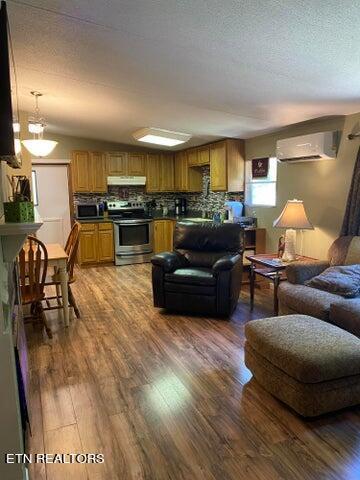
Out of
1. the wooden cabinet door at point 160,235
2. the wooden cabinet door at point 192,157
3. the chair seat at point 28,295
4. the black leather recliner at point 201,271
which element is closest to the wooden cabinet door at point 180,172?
the wooden cabinet door at point 192,157

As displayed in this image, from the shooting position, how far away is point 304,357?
1946mm

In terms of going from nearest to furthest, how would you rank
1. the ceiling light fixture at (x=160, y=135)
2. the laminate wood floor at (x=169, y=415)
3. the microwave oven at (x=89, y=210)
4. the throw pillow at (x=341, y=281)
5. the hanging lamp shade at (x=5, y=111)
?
the hanging lamp shade at (x=5, y=111), the laminate wood floor at (x=169, y=415), the throw pillow at (x=341, y=281), the ceiling light fixture at (x=160, y=135), the microwave oven at (x=89, y=210)

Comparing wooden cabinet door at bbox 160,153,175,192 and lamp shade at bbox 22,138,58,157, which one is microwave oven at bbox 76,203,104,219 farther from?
lamp shade at bbox 22,138,58,157

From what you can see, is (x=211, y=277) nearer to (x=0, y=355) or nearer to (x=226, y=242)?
(x=226, y=242)

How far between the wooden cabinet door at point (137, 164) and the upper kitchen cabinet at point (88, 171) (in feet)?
1.72

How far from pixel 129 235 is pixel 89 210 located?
0.91 meters

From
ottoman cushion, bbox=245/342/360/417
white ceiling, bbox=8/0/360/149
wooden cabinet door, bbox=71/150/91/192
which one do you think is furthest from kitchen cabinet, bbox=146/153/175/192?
ottoman cushion, bbox=245/342/360/417

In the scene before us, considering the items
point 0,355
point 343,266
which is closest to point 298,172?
point 343,266

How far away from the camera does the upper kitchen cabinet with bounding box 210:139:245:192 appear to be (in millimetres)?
5160

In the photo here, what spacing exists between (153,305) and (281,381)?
6.88 feet

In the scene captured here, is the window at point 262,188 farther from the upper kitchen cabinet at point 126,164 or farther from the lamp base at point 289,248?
the upper kitchen cabinet at point 126,164

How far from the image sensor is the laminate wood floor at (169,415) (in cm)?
166

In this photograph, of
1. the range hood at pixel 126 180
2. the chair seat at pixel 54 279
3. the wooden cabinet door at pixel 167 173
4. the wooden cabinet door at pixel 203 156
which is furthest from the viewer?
the wooden cabinet door at pixel 167 173

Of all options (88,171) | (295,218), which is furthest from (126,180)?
(295,218)
